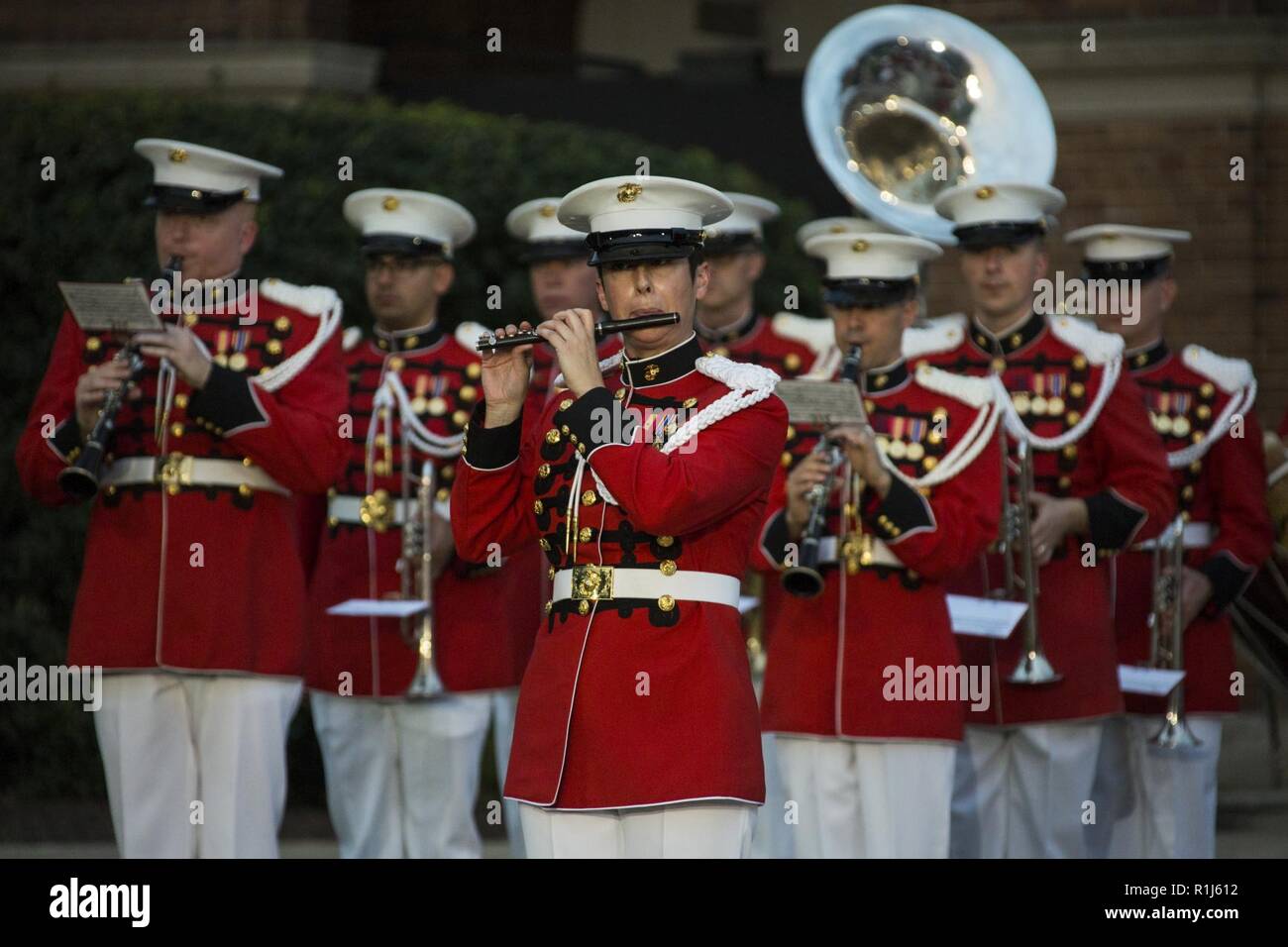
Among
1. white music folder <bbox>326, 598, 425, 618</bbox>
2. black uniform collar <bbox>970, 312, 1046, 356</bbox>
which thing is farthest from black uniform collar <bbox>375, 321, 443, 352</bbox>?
black uniform collar <bbox>970, 312, 1046, 356</bbox>

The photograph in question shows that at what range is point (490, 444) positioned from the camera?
16.1 ft

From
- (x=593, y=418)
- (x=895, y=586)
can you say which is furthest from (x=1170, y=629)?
(x=593, y=418)

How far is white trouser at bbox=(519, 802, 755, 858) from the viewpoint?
4773 mm

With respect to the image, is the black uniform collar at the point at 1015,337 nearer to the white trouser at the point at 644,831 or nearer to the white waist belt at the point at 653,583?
the white waist belt at the point at 653,583

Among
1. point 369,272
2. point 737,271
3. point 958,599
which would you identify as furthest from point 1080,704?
point 369,272

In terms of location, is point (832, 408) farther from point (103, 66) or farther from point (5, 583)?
point (103, 66)

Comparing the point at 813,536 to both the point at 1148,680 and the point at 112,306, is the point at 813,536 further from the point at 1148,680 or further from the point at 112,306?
the point at 112,306

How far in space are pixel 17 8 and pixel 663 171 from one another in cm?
438

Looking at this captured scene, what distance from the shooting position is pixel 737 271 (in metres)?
8.28

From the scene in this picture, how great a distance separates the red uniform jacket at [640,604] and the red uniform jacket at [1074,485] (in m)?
2.26

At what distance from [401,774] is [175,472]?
1.60m

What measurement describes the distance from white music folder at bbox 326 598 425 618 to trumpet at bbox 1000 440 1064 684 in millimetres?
1915

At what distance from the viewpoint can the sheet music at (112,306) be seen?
6.02 meters

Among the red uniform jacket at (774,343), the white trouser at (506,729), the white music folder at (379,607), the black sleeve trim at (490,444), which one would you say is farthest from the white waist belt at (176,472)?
the red uniform jacket at (774,343)
